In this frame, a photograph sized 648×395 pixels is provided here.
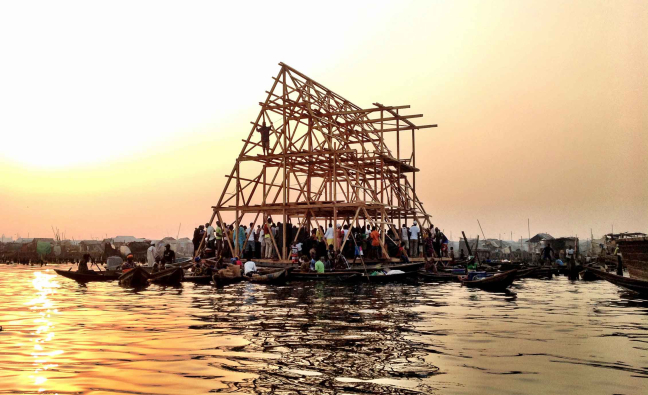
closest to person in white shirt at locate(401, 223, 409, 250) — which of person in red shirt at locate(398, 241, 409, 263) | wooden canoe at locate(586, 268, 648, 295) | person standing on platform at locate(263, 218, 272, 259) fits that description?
person in red shirt at locate(398, 241, 409, 263)

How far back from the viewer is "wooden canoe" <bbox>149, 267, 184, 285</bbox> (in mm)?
22328

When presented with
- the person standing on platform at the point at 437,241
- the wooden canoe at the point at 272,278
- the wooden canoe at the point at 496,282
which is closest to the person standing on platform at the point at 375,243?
the person standing on platform at the point at 437,241

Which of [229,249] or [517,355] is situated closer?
[517,355]

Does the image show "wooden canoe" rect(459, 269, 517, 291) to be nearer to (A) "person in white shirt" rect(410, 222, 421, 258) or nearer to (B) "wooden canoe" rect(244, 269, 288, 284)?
(B) "wooden canoe" rect(244, 269, 288, 284)

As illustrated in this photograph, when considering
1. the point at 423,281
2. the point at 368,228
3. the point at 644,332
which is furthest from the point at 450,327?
the point at 368,228

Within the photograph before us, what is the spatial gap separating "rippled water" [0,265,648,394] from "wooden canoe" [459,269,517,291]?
3082 mm

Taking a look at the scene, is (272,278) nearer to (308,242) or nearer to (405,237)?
(308,242)

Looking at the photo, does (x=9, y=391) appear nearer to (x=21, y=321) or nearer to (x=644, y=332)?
(x=21, y=321)

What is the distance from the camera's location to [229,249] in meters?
29.4

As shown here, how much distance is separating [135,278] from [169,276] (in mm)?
1364

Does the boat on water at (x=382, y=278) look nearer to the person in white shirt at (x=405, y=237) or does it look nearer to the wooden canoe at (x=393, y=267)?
the wooden canoe at (x=393, y=267)

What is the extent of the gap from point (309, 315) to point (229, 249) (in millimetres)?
17192

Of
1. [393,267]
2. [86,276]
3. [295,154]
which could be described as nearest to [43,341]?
[86,276]

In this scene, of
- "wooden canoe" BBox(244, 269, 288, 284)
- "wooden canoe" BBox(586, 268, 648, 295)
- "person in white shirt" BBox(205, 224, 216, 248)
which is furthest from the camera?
"person in white shirt" BBox(205, 224, 216, 248)
